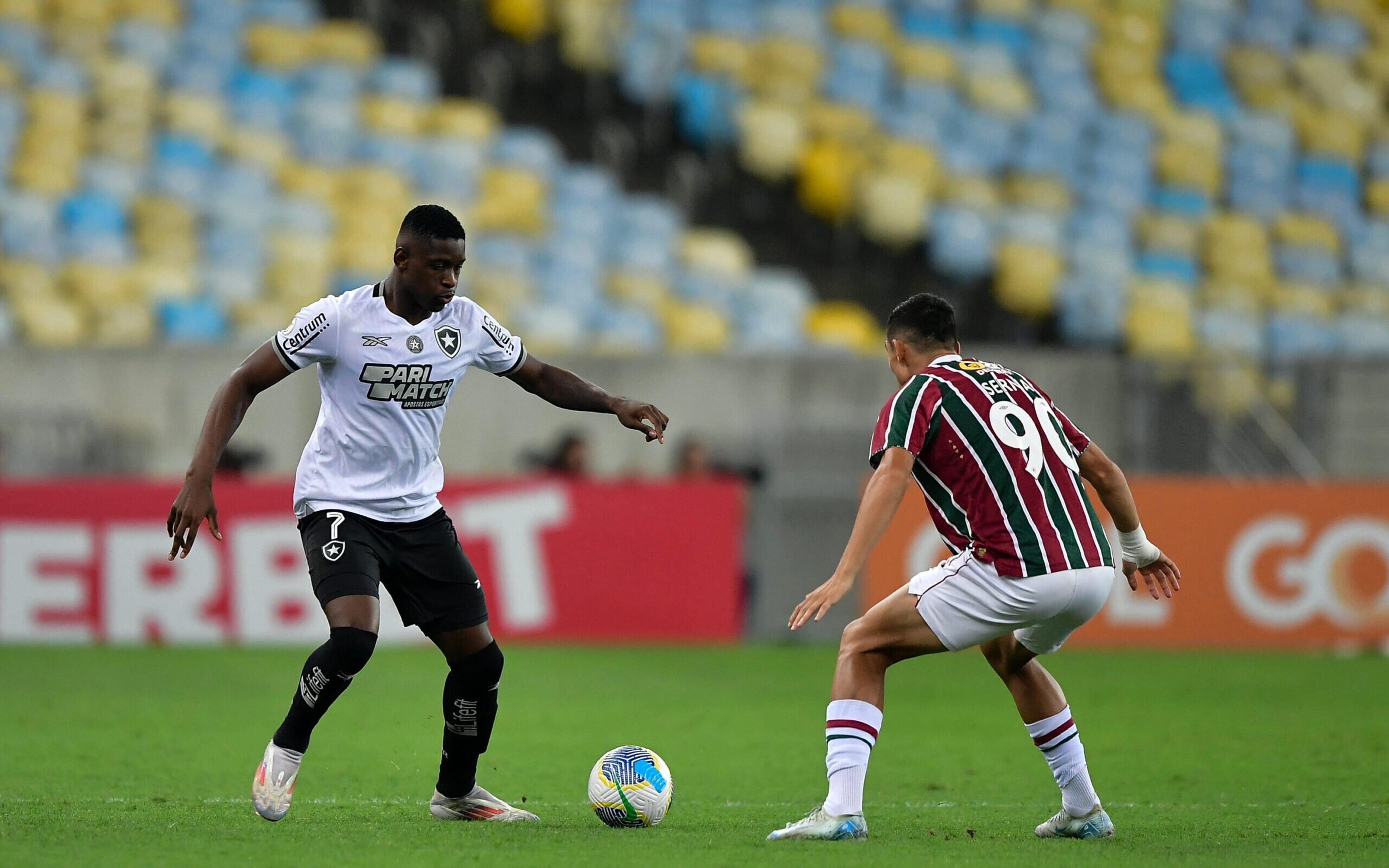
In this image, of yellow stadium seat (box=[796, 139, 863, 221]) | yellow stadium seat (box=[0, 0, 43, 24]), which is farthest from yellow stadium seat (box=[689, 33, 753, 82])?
yellow stadium seat (box=[0, 0, 43, 24])

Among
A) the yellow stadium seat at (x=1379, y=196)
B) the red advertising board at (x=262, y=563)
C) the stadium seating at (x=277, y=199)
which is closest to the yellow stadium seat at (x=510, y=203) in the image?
the stadium seating at (x=277, y=199)

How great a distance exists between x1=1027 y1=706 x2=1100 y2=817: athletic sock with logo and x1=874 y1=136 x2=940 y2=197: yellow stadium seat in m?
14.5

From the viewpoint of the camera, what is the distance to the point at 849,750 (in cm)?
561

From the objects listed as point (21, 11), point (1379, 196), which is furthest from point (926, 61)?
point (21, 11)

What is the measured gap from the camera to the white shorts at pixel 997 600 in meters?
5.59

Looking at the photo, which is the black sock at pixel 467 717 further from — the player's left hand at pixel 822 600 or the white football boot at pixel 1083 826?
the white football boot at pixel 1083 826

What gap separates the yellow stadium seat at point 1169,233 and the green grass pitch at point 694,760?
7.34 metres

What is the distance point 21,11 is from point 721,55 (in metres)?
7.92

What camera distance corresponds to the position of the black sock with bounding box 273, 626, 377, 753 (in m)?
5.66

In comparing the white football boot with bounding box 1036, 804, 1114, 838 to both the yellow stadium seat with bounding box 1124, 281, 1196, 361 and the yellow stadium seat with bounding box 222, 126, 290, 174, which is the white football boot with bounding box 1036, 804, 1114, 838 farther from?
the yellow stadium seat with bounding box 222, 126, 290, 174

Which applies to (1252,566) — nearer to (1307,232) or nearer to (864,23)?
(1307,232)

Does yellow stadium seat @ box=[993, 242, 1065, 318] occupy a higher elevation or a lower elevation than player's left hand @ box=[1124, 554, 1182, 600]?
higher

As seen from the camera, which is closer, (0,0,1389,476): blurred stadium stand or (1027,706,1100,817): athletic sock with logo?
(1027,706,1100,817): athletic sock with logo

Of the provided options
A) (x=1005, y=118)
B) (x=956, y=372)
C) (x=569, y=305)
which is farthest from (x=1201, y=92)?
(x=956, y=372)
